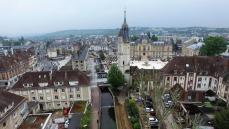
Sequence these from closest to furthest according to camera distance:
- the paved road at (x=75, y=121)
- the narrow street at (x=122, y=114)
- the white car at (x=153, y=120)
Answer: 1. the paved road at (x=75, y=121)
2. the narrow street at (x=122, y=114)
3. the white car at (x=153, y=120)

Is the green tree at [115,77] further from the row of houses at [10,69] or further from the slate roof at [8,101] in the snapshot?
the row of houses at [10,69]

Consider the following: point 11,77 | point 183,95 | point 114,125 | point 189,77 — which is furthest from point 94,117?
point 11,77

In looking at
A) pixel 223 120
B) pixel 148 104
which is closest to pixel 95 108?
pixel 148 104

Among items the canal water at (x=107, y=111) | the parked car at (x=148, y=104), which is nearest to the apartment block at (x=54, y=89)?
the canal water at (x=107, y=111)

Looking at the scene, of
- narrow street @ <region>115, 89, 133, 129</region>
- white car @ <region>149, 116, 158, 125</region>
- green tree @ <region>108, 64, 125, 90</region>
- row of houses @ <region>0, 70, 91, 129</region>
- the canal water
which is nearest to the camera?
narrow street @ <region>115, 89, 133, 129</region>

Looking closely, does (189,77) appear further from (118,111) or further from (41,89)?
(41,89)

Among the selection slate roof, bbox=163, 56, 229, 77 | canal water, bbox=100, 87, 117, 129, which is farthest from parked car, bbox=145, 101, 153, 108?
slate roof, bbox=163, 56, 229, 77

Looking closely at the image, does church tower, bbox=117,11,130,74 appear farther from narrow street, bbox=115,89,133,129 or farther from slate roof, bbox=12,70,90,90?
slate roof, bbox=12,70,90,90

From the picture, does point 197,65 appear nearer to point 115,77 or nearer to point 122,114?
point 115,77

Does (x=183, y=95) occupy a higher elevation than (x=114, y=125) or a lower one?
higher
